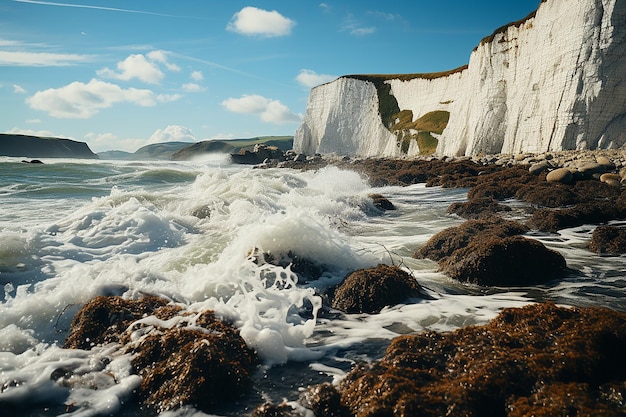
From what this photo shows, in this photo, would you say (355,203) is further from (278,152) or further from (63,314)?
(278,152)

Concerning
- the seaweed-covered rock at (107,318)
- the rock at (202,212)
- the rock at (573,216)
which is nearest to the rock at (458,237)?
the rock at (573,216)

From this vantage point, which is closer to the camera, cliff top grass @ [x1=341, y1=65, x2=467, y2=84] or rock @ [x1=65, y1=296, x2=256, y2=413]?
rock @ [x1=65, y1=296, x2=256, y2=413]

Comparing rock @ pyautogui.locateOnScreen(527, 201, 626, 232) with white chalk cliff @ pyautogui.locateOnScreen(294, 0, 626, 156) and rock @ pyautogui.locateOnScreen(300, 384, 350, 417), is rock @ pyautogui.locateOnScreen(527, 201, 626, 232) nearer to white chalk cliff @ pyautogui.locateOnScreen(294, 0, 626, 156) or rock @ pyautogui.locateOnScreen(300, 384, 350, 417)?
rock @ pyautogui.locateOnScreen(300, 384, 350, 417)

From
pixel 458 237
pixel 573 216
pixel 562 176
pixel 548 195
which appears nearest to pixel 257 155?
pixel 562 176

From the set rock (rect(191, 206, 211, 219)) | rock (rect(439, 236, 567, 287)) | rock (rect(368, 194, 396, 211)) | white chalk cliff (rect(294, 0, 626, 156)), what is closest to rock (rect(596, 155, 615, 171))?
white chalk cliff (rect(294, 0, 626, 156))

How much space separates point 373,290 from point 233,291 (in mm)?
1863

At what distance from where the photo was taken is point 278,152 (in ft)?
224

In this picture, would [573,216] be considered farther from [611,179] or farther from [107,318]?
[107,318]

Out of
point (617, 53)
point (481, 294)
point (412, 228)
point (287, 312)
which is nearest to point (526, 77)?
point (617, 53)

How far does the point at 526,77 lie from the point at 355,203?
23796 mm

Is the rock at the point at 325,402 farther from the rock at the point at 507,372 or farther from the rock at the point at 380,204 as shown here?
the rock at the point at 380,204

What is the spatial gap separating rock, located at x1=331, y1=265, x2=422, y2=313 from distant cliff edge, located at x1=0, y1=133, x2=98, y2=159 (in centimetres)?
13210

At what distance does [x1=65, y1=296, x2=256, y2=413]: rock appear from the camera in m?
3.20

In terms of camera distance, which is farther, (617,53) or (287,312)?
(617,53)
